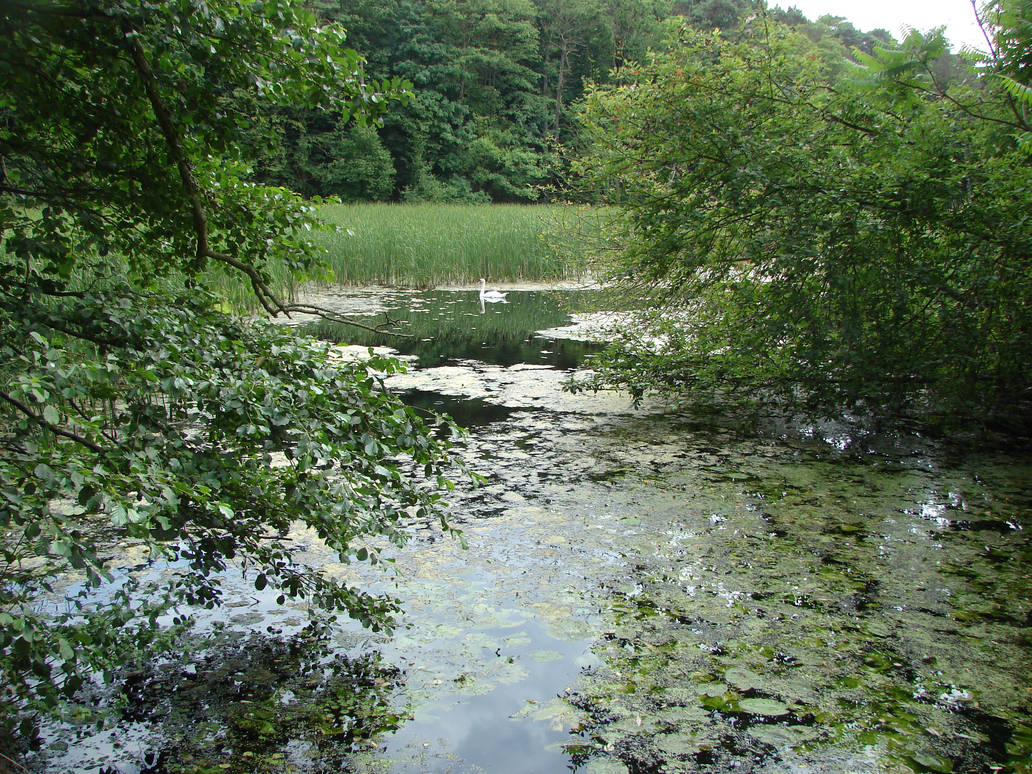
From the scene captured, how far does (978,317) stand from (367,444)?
399 centimetres

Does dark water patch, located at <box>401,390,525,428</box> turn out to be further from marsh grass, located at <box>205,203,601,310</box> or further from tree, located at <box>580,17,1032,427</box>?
marsh grass, located at <box>205,203,601,310</box>

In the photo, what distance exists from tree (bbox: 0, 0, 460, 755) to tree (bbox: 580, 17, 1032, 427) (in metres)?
3.09

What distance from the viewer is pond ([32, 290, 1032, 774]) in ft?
7.15

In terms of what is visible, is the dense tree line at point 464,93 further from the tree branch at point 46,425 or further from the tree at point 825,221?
the tree branch at point 46,425

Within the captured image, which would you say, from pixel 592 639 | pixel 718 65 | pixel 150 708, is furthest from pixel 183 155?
pixel 718 65

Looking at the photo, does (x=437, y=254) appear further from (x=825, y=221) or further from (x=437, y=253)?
(x=825, y=221)

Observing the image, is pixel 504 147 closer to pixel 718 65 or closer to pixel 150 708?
pixel 718 65

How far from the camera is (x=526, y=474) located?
457 centimetres

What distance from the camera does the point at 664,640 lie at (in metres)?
2.73

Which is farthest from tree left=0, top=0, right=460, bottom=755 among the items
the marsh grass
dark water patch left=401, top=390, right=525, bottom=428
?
the marsh grass

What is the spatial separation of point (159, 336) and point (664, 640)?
6.44 feet

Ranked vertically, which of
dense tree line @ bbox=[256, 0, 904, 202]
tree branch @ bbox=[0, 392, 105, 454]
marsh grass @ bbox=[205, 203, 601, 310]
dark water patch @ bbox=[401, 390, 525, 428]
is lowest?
dark water patch @ bbox=[401, 390, 525, 428]

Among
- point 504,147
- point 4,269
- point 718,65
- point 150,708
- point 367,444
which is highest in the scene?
point 504,147

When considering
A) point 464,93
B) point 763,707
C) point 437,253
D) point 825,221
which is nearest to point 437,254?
point 437,253
